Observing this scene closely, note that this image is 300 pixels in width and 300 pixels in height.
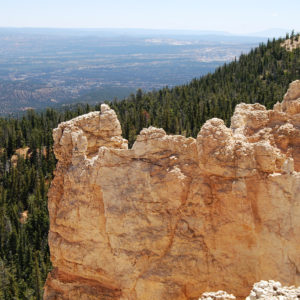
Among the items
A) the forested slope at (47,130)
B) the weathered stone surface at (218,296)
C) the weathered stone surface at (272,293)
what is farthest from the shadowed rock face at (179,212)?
the forested slope at (47,130)

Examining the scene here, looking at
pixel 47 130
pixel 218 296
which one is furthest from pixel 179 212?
pixel 47 130

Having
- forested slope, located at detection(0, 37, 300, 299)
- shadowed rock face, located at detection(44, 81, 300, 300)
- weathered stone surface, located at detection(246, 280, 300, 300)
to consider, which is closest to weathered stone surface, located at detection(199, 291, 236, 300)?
weathered stone surface, located at detection(246, 280, 300, 300)

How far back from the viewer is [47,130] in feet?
309

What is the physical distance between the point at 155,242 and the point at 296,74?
4066 inches

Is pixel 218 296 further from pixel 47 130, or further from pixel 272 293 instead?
pixel 47 130

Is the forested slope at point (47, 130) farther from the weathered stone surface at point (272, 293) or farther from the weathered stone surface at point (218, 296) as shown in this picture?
the weathered stone surface at point (272, 293)

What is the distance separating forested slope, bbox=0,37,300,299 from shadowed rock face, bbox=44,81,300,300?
28863 millimetres

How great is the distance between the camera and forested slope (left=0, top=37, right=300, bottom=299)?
4973 centimetres

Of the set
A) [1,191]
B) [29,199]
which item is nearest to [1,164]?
[1,191]

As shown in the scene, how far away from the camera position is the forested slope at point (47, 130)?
163 ft

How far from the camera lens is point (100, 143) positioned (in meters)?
14.7

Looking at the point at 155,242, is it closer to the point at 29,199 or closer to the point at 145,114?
the point at 29,199

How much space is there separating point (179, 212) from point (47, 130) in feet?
281

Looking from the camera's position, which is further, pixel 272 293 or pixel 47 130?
pixel 47 130
